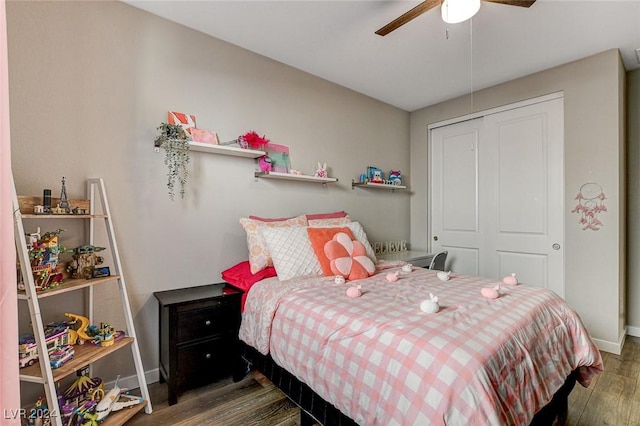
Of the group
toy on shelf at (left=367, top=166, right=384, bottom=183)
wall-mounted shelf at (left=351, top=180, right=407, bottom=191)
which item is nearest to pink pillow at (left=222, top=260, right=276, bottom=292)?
wall-mounted shelf at (left=351, top=180, right=407, bottom=191)

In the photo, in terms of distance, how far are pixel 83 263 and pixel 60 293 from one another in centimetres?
18

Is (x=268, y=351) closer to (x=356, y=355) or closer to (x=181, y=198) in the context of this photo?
(x=356, y=355)

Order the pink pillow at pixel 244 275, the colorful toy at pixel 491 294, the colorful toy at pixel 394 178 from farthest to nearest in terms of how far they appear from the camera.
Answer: the colorful toy at pixel 394 178 → the pink pillow at pixel 244 275 → the colorful toy at pixel 491 294

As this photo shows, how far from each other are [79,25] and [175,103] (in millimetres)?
652

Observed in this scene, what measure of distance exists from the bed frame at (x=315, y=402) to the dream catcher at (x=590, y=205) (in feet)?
5.38

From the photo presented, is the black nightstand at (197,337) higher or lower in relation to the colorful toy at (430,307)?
lower

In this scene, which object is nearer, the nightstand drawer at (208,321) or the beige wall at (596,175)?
the nightstand drawer at (208,321)

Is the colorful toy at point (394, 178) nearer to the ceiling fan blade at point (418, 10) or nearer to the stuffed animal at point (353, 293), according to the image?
the ceiling fan blade at point (418, 10)

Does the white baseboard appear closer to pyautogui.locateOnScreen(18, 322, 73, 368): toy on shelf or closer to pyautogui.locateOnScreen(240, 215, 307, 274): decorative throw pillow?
pyautogui.locateOnScreen(240, 215, 307, 274): decorative throw pillow

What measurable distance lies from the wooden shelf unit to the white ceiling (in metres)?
1.39

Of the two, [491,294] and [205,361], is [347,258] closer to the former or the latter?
[491,294]

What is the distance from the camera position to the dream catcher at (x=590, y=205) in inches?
105

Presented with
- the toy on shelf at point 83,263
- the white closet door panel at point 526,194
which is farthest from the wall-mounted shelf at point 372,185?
the toy on shelf at point 83,263

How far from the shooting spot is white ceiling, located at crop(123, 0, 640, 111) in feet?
6.88
